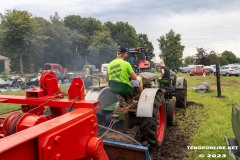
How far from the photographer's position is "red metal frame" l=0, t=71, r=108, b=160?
1310 millimetres

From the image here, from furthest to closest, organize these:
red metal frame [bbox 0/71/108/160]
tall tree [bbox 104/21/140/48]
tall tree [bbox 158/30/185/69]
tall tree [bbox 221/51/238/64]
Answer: tall tree [bbox 221/51/238/64] → tall tree [bbox 104/21/140/48] → tall tree [bbox 158/30/185/69] → red metal frame [bbox 0/71/108/160]

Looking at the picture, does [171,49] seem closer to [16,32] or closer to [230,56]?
[16,32]

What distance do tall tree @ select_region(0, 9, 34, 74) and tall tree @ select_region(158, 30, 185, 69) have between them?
21.7 m

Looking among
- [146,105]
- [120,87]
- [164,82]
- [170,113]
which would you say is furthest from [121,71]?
[164,82]

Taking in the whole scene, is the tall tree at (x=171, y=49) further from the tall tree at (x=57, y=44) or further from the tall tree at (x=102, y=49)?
the tall tree at (x=57, y=44)

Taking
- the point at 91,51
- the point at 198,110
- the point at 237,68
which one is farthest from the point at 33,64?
the point at 198,110

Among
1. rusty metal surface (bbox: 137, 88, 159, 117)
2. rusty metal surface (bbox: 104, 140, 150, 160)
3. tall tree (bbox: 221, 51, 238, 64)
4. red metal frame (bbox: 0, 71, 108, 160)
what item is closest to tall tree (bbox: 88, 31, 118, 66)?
rusty metal surface (bbox: 137, 88, 159, 117)

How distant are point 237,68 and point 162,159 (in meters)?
26.7

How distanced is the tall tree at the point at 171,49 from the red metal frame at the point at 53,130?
38.6m

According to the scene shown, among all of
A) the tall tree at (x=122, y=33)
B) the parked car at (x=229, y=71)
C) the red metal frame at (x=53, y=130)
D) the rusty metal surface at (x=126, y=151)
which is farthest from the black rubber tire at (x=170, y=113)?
the tall tree at (x=122, y=33)

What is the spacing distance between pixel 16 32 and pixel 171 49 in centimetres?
2384

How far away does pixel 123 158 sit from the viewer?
3350 millimetres

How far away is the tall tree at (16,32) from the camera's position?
1073 inches

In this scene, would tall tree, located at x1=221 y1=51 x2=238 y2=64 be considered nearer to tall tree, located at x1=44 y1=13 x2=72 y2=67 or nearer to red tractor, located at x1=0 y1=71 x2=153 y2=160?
tall tree, located at x1=44 y1=13 x2=72 y2=67
